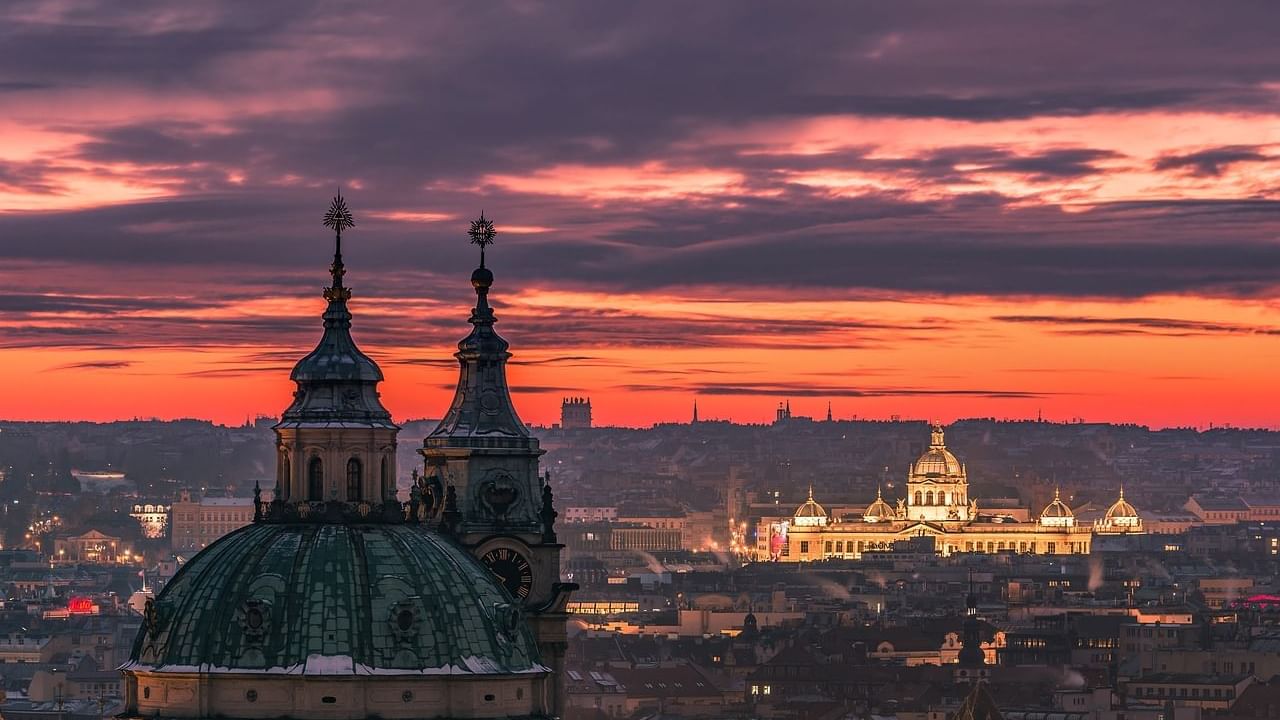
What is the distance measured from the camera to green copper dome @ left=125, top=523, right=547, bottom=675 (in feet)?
210

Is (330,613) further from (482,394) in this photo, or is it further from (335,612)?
(482,394)

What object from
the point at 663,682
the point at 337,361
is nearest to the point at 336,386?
the point at 337,361

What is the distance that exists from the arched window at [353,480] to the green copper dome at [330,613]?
0.79 meters

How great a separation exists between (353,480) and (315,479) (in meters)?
0.47

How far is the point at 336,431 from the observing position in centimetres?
6650

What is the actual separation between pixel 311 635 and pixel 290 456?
3526mm

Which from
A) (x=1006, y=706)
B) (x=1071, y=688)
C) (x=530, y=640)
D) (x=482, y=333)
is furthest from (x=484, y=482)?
(x=1071, y=688)

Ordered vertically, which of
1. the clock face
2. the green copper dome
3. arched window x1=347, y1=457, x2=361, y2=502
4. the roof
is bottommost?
the roof

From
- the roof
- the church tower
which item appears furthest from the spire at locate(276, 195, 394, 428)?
the roof

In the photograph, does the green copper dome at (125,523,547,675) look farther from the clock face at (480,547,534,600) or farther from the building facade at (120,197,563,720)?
the clock face at (480,547,534,600)

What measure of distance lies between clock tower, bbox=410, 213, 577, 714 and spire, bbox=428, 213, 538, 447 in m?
0.01

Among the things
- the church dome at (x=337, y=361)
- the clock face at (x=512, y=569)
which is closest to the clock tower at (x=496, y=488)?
the clock face at (x=512, y=569)

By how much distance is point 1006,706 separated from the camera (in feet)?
573

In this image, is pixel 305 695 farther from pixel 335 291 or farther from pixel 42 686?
pixel 42 686
